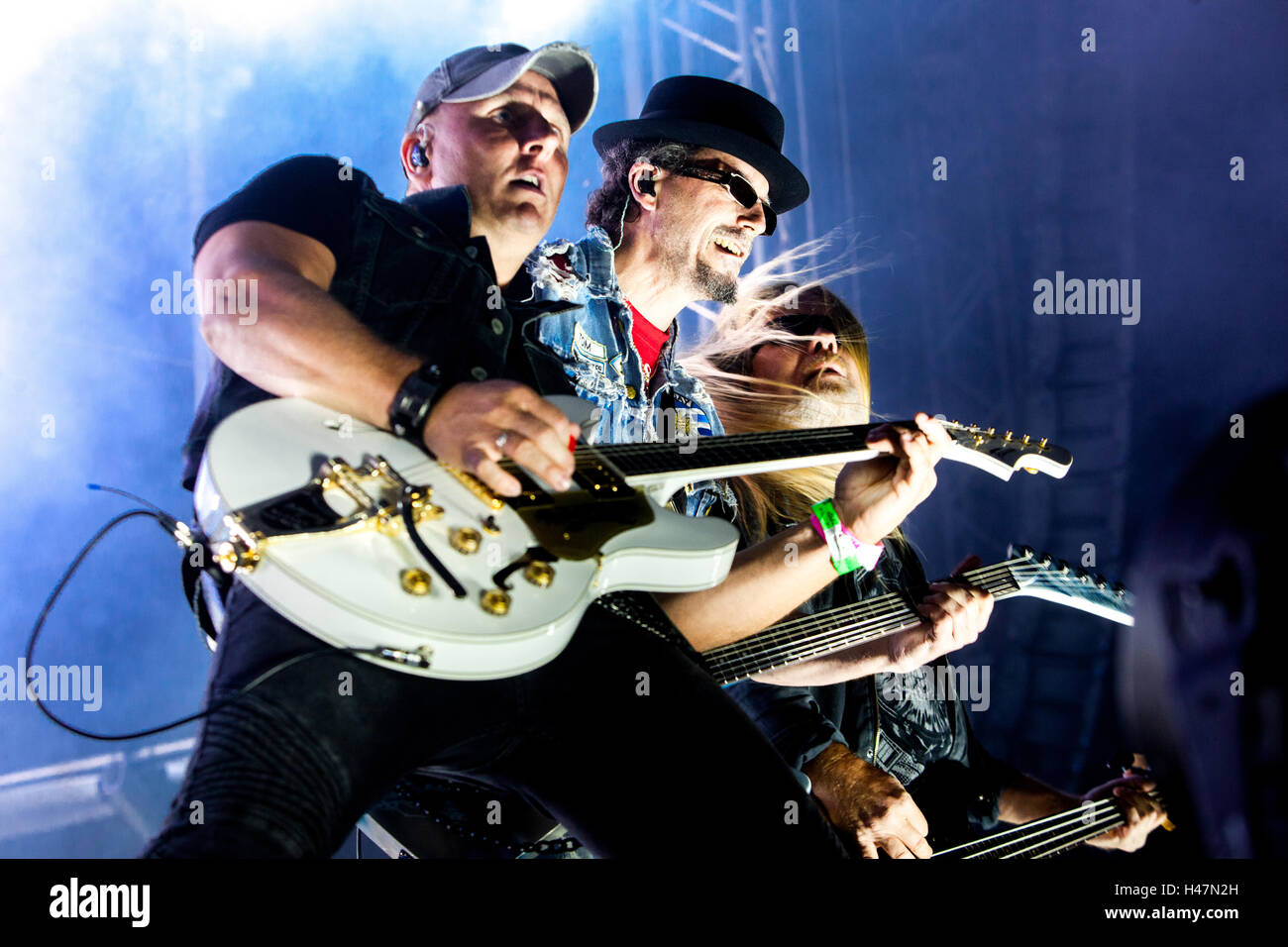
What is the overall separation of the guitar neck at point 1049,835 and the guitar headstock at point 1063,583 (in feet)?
1.89

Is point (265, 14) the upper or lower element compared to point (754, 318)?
upper

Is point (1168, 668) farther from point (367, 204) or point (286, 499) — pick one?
point (367, 204)

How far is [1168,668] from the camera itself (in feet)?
5.04

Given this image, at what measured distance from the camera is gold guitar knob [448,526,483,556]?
4.48 feet

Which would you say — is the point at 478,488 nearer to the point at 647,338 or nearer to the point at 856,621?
the point at 856,621

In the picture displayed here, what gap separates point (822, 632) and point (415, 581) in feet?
4.83

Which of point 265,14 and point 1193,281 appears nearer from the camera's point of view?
point 265,14

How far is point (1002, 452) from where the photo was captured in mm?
2389

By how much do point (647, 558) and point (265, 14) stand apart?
2215mm

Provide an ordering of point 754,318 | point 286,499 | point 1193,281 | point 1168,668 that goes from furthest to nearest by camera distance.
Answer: point 1193,281
point 754,318
point 1168,668
point 286,499
